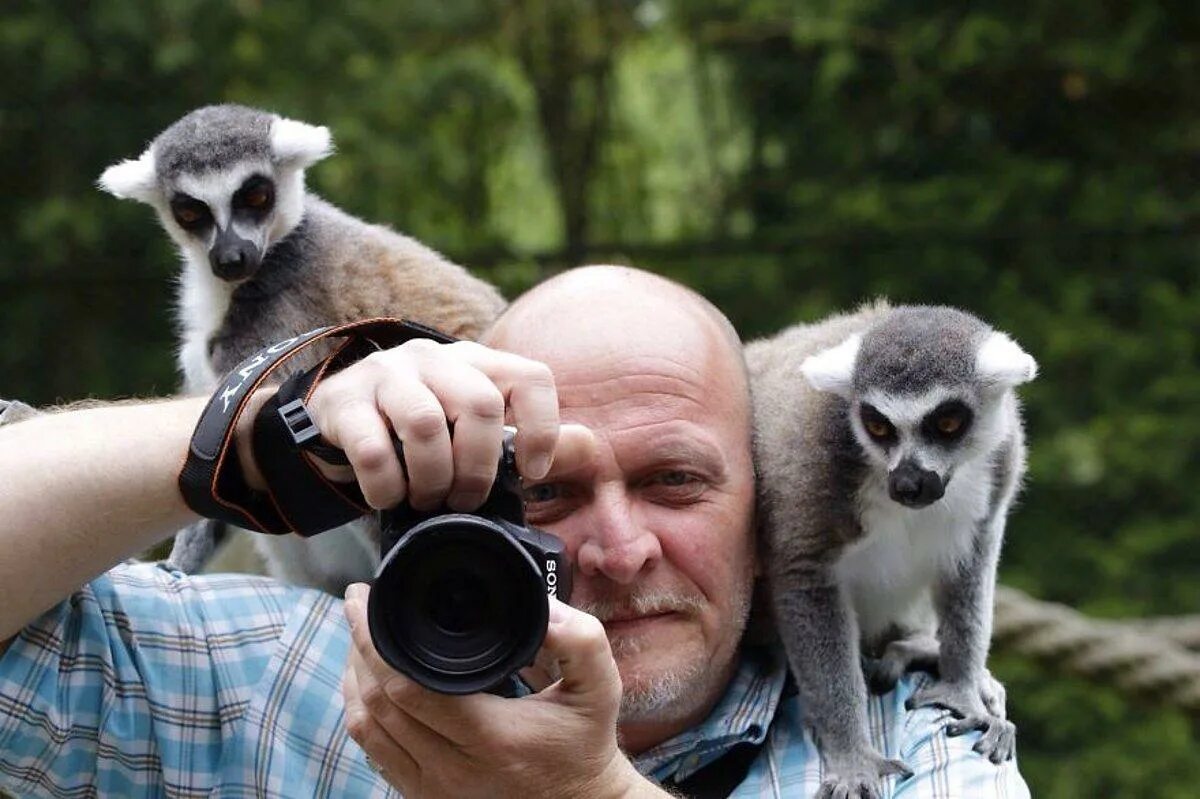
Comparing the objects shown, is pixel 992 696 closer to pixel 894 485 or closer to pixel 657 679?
pixel 894 485

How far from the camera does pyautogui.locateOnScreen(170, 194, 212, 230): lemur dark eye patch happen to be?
3.09m

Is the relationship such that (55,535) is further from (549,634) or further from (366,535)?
(366,535)

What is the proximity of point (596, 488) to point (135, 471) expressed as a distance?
0.67m

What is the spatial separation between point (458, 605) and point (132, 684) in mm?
829

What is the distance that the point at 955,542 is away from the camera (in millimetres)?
2711

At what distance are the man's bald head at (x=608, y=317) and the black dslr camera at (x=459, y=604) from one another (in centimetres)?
80

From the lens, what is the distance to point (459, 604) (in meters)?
1.42

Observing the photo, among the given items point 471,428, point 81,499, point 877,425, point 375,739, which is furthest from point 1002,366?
point 81,499

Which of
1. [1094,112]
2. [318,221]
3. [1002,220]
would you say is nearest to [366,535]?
[318,221]

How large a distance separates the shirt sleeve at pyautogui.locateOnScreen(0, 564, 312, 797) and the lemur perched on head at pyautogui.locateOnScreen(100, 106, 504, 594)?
615mm

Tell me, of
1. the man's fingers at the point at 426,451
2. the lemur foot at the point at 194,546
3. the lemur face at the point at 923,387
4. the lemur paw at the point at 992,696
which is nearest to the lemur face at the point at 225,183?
the lemur foot at the point at 194,546

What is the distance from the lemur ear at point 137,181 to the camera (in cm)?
321

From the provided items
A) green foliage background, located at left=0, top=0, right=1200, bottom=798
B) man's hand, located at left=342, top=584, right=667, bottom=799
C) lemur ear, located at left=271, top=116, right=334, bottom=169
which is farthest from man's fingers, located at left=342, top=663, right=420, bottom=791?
green foliage background, located at left=0, top=0, right=1200, bottom=798

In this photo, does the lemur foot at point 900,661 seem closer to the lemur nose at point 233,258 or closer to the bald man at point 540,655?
the bald man at point 540,655
